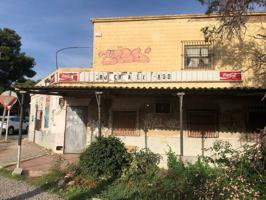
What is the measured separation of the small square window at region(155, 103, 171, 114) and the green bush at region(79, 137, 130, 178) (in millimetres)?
3746

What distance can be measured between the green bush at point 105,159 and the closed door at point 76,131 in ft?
14.6

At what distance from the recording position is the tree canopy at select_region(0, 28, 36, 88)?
43.4 metres

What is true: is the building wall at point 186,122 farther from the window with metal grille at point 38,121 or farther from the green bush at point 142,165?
the window with metal grille at point 38,121

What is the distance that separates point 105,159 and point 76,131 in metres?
5.34

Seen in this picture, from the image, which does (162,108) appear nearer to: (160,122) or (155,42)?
(160,122)

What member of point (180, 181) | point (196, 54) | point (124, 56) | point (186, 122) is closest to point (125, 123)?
point (186, 122)

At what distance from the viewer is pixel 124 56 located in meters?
15.2

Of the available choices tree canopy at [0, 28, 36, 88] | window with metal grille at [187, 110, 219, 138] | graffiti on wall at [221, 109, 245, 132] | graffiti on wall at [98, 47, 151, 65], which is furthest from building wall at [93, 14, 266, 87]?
tree canopy at [0, 28, 36, 88]

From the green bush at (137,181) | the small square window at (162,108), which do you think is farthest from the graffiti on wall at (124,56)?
the green bush at (137,181)

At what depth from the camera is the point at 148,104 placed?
1437 centimetres

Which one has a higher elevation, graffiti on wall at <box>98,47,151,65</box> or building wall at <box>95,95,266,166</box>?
graffiti on wall at <box>98,47,151,65</box>

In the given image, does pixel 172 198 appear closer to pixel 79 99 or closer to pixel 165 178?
pixel 165 178

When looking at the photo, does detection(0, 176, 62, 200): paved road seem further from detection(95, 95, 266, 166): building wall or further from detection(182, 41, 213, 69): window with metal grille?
detection(182, 41, 213, 69): window with metal grille

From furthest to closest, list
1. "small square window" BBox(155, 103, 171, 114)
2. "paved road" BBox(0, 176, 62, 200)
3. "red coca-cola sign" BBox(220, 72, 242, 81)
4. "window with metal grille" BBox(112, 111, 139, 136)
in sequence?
"window with metal grille" BBox(112, 111, 139, 136) < "small square window" BBox(155, 103, 171, 114) < "red coca-cola sign" BBox(220, 72, 242, 81) < "paved road" BBox(0, 176, 62, 200)
